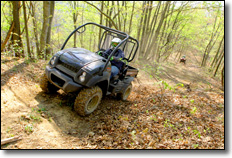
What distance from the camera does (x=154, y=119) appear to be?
3.92 meters

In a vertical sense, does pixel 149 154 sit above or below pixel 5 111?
below

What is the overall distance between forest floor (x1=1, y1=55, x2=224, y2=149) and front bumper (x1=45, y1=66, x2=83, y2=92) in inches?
24.8

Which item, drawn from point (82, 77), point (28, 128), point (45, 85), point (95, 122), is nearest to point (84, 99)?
point (82, 77)

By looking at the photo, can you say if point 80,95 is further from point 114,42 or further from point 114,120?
point 114,42

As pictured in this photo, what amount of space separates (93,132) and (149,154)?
49.4 inches

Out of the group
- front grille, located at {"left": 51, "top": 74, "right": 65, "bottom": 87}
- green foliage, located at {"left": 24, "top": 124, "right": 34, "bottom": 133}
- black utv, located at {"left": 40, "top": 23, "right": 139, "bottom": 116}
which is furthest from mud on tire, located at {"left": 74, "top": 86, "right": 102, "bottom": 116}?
green foliage, located at {"left": 24, "top": 124, "right": 34, "bottom": 133}

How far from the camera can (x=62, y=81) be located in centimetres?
334

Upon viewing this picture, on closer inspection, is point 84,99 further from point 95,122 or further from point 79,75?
point 95,122

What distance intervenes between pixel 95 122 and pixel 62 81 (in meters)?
1.26

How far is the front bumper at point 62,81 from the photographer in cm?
305

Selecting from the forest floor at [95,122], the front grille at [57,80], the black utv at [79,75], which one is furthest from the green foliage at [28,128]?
the front grille at [57,80]

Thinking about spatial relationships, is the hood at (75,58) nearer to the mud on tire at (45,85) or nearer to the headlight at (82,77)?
the headlight at (82,77)

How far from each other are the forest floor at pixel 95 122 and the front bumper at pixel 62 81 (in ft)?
2.07

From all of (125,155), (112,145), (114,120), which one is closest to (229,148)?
(125,155)
